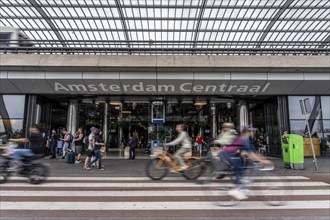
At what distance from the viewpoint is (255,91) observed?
16.8m

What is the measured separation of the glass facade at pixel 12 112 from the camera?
17406 mm

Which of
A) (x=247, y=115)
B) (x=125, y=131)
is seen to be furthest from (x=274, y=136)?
(x=125, y=131)

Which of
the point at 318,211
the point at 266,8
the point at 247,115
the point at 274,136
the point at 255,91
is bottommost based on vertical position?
the point at 318,211

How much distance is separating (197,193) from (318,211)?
2768 mm

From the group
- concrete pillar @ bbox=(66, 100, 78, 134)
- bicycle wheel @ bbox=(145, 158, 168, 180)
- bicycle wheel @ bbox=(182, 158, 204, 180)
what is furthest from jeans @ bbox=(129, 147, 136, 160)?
bicycle wheel @ bbox=(182, 158, 204, 180)

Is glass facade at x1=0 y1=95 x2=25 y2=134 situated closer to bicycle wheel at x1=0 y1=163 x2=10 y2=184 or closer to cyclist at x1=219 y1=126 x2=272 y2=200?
bicycle wheel at x1=0 y1=163 x2=10 y2=184

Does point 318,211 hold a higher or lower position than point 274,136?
lower

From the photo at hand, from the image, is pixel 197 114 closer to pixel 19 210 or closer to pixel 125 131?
pixel 125 131

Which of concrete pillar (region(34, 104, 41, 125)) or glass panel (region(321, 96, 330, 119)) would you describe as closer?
concrete pillar (region(34, 104, 41, 125))

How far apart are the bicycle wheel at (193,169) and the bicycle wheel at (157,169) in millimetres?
709

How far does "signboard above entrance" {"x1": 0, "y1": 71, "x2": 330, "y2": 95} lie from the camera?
15.5 m

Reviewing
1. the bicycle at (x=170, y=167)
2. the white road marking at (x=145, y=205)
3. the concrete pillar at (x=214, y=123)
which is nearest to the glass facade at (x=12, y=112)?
the bicycle at (x=170, y=167)

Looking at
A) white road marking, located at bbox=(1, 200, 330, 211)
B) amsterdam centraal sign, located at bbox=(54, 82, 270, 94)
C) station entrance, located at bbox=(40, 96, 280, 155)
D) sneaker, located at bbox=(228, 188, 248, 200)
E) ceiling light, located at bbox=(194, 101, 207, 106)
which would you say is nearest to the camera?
white road marking, located at bbox=(1, 200, 330, 211)

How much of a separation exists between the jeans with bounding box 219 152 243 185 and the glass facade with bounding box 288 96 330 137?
44.3ft
